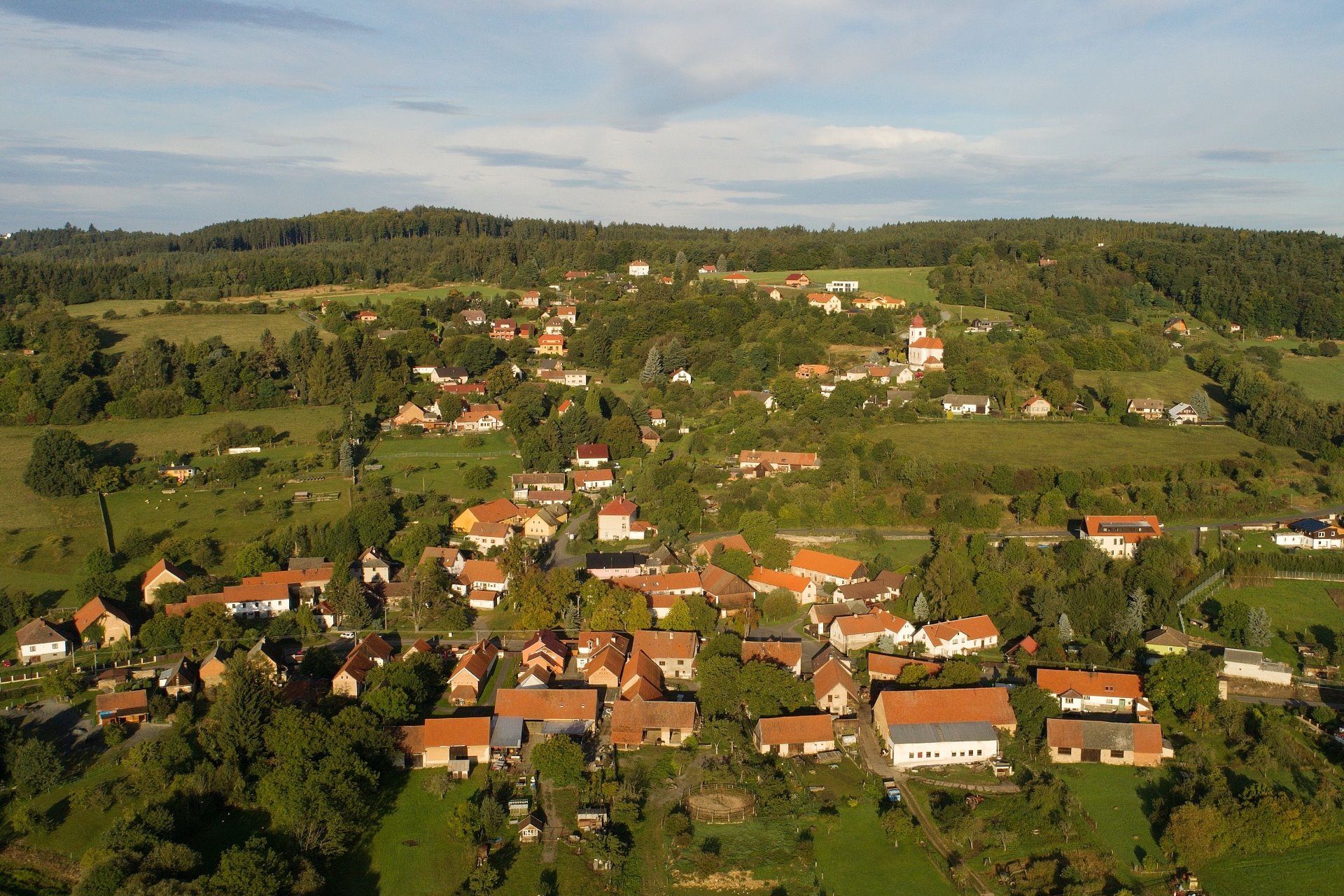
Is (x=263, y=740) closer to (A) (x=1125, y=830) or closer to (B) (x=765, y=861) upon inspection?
(B) (x=765, y=861)

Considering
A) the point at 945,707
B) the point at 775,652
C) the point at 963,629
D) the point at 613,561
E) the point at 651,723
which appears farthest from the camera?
the point at 613,561

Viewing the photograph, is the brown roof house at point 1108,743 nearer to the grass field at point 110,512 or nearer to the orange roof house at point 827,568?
the orange roof house at point 827,568

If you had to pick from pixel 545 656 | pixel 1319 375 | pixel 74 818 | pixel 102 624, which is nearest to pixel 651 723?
pixel 545 656

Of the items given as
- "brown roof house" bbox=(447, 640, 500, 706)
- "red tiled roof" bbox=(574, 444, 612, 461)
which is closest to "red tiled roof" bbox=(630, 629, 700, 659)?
"brown roof house" bbox=(447, 640, 500, 706)

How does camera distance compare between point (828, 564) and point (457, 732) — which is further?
point (828, 564)

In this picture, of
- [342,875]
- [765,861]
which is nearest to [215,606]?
[342,875]

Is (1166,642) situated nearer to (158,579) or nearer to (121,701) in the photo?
(121,701)

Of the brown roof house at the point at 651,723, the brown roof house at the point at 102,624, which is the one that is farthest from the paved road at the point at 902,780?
the brown roof house at the point at 102,624
